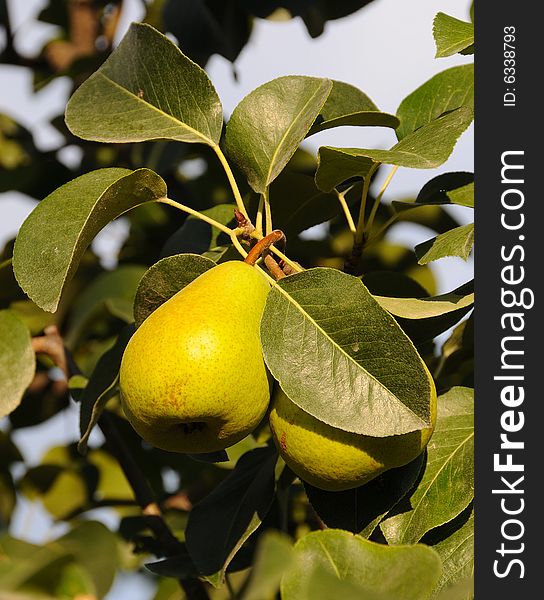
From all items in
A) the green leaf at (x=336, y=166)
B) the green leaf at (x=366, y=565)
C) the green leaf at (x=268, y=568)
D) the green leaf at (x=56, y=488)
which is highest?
the green leaf at (x=56, y=488)

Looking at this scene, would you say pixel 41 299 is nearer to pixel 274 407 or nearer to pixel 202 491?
pixel 274 407

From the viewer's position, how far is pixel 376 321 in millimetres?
1060

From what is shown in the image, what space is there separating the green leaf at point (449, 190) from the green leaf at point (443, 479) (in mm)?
305

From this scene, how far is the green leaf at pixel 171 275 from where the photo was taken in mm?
1202

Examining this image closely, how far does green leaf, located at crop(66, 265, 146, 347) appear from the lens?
195 cm

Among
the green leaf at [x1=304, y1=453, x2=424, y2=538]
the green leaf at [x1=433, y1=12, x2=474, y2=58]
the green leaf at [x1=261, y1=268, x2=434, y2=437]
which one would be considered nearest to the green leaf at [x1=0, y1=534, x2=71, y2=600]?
the green leaf at [x1=261, y1=268, x2=434, y2=437]

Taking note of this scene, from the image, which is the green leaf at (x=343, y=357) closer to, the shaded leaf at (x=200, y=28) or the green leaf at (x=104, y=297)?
the green leaf at (x=104, y=297)

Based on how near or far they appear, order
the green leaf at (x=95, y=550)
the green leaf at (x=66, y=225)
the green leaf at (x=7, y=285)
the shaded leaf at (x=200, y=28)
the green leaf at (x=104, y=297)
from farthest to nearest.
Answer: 1. the shaded leaf at (x=200, y=28)
2. the green leaf at (x=104, y=297)
3. the green leaf at (x=7, y=285)
4. the green leaf at (x=66, y=225)
5. the green leaf at (x=95, y=550)

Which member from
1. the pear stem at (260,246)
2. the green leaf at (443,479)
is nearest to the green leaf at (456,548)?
the green leaf at (443,479)

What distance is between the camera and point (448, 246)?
1287mm

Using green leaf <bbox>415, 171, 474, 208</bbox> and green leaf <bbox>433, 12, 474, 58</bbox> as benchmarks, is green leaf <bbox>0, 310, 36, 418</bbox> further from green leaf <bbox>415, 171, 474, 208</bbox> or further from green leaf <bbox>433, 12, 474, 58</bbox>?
green leaf <bbox>433, 12, 474, 58</bbox>

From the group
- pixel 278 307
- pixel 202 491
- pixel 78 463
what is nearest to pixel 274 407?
pixel 278 307

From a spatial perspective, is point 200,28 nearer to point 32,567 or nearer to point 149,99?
point 149,99

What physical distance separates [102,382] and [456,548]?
0.59 m
